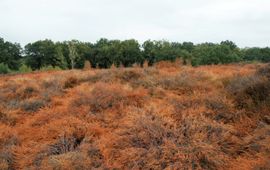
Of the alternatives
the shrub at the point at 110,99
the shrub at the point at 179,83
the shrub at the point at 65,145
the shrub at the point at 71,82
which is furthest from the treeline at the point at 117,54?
the shrub at the point at 65,145

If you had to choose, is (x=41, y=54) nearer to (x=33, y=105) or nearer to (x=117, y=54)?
(x=117, y=54)

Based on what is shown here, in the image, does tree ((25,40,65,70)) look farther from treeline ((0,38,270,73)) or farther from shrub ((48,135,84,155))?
shrub ((48,135,84,155))

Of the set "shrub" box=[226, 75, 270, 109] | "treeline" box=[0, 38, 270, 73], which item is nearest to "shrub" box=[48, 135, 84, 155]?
"shrub" box=[226, 75, 270, 109]

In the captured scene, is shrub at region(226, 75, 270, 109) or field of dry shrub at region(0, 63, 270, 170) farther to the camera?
shrub at region(226, 75, 270, 109)

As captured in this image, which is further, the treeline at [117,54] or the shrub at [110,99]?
the treeline at [117,54]

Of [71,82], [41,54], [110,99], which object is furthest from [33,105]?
[41,54]

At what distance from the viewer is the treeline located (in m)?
50.4

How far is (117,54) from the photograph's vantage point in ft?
177

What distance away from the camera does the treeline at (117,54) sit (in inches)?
1984

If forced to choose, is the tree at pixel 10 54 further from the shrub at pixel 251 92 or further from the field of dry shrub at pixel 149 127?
the shrub at pixel 251 92

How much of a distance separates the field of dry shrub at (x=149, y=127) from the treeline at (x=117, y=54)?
3305 cm

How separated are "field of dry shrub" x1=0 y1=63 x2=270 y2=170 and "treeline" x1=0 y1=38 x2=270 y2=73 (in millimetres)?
33055

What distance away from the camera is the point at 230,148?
23.3 feet

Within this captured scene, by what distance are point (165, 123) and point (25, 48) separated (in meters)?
64.5
